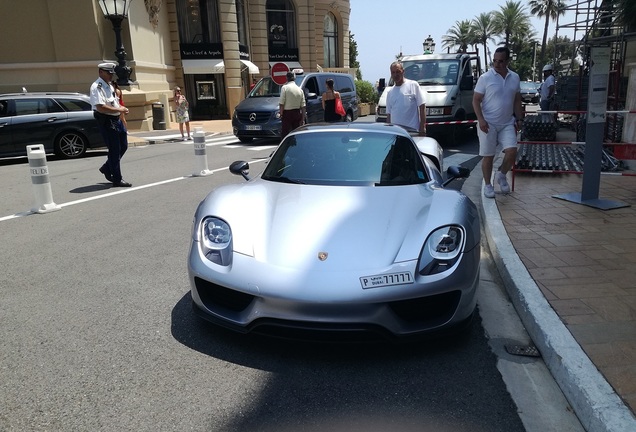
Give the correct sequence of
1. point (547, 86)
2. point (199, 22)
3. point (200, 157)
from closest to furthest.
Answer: point (200, 157), point (547, 86), point (199, 22)

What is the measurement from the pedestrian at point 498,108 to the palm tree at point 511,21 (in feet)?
237

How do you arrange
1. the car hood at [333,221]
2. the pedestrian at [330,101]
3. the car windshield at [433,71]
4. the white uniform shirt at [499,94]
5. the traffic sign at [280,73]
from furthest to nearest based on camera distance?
the traffic sign at [280,73], the car windshield at [433,71], the pedestrian at [330,101], the white uniform shirt at [499,94], the car hood at [333,221]

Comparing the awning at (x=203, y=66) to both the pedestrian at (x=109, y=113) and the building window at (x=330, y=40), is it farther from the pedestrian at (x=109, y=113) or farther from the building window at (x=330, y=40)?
the pedestrian at (x=109, y=113)

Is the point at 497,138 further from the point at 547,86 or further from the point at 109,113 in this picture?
the point at 547,86

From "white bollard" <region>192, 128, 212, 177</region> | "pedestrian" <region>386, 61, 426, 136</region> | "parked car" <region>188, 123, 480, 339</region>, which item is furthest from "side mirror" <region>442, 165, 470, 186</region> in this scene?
"white bollard" <region>192, 128, 212, 177</region>

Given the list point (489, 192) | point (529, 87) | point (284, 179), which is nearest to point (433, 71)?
point (489, 192)

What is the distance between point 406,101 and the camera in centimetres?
772

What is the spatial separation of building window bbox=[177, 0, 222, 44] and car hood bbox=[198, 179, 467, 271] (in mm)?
27081

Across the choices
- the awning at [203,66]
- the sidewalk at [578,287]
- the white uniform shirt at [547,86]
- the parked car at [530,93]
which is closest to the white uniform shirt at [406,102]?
the sidewalk at [578,287]

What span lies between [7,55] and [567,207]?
20562mm

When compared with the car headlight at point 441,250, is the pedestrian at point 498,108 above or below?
above

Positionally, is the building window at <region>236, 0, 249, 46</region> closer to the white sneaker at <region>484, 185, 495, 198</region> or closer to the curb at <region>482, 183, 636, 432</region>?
the white sneaker at <region>484, 185, 495, 198</region>

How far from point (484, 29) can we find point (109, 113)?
77883 millimetres

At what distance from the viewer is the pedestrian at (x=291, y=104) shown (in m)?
11.0
